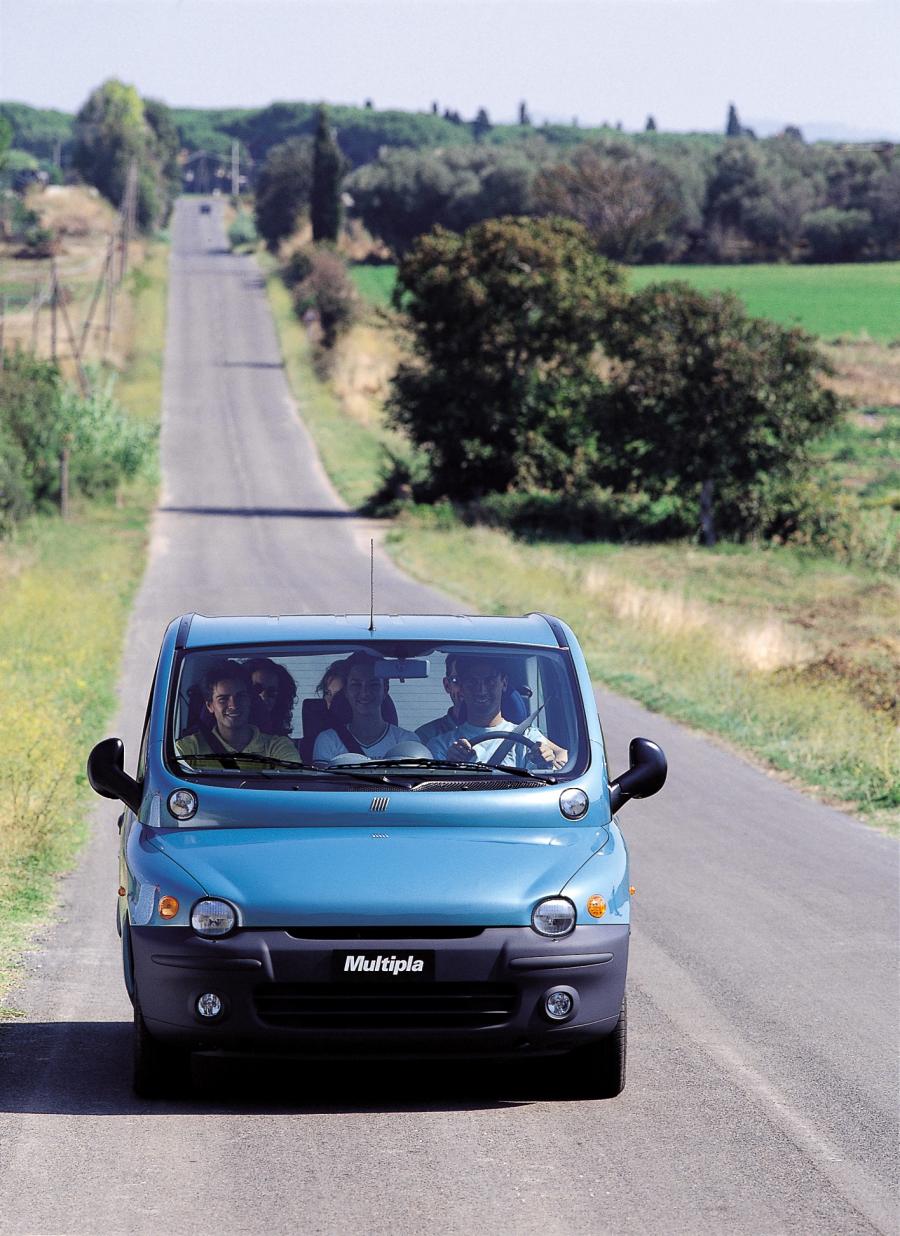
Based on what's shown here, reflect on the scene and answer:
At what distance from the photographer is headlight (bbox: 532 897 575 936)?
6.24 meters

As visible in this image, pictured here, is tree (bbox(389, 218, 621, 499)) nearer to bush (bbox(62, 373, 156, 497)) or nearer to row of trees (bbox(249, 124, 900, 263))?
bush (bbox(62, 373, 156, 497))

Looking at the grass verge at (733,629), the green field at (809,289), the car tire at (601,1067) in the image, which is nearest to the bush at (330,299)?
the green field at (809,289)

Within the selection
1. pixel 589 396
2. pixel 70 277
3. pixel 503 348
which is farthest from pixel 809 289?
pixel 589 396

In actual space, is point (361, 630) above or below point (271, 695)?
above

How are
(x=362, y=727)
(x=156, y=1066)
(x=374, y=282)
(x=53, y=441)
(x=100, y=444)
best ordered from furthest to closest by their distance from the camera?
(x=374, y=282) → (x=100, y=444) → (x=53, y=441) → (x=362, y=727) → (x=156, y=1066)

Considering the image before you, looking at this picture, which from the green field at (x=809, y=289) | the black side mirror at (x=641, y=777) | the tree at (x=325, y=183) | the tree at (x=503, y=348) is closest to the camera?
the black side mirror at (x=641, y=777)

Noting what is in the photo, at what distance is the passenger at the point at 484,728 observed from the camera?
23.4 feet

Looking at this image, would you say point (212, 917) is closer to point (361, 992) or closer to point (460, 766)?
point (361, 992)

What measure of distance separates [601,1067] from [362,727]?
1.64 metres

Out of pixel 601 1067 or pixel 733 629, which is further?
pixel 733 629

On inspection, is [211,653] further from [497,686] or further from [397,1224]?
[397,1224]

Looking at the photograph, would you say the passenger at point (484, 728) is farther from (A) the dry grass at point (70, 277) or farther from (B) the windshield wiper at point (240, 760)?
(A) the dry grass at point (70, 277)

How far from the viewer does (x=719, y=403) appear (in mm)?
47062

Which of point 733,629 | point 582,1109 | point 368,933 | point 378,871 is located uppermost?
point 378,871
